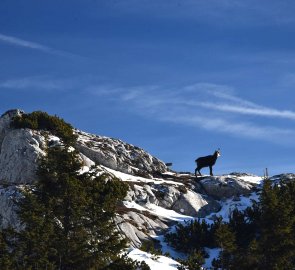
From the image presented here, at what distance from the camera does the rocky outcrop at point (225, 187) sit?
50406mm

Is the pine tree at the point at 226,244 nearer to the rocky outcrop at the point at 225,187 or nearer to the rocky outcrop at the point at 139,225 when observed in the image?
the rocky outcrop at the point at 139,225

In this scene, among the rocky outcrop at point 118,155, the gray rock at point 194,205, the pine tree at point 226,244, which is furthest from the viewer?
the rocky outcrop at point 118,155

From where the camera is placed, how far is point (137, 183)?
4775 cm

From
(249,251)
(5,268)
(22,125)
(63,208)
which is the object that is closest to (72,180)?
(63,208)

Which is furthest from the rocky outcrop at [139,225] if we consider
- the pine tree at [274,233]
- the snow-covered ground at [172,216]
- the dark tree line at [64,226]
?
the pine tree at [274,233]

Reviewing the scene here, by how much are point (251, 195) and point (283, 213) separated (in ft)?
81.3

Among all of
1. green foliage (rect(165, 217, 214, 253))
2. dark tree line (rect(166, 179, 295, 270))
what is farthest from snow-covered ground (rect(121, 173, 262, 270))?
dark tree line (rect(166, 179, 295, 270))

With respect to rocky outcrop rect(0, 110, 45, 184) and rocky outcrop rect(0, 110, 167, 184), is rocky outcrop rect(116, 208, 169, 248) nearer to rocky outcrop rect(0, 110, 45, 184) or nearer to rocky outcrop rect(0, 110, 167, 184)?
rocky outcrop rect(0, 110, 167, 184)

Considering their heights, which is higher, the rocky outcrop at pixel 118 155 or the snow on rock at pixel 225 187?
the rocky outcrop at pixel 118 155

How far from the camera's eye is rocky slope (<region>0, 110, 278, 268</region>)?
3909 centimetres

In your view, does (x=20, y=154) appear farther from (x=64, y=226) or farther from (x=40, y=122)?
(x=64, y=226)

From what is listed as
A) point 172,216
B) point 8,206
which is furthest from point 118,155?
point 8,206

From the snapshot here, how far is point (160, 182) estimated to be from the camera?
50.5 m

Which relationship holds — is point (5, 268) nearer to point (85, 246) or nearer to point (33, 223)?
point (33, 223)
